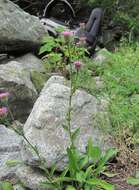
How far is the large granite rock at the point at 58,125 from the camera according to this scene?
3298 millimetres

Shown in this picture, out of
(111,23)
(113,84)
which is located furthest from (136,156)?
(111,23)

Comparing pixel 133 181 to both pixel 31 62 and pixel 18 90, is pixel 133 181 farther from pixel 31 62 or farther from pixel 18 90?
pixel 31 62

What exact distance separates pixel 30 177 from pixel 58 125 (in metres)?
0.44

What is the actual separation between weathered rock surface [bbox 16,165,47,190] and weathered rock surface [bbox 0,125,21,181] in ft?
0.51

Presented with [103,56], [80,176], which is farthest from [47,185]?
[103,56]

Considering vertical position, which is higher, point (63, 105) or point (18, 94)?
point (63, 105)

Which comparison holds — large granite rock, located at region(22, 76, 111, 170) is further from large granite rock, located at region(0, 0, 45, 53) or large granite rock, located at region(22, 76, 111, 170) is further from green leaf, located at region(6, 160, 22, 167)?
large granite rock, located at region(0, 0, 45, 53)

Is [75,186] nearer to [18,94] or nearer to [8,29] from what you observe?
[18,94]

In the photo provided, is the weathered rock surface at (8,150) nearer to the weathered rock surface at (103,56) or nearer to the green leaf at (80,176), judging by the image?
the green leaf at (80,176)

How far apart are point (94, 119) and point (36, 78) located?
1.60 m

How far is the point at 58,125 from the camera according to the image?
3484mm

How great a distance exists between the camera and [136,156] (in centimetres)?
342

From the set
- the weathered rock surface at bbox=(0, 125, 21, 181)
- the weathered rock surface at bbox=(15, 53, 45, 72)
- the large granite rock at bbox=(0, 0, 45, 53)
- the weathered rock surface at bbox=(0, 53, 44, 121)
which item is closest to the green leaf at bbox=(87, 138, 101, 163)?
the weathered rock surface at bbox=(0, 125, 21, 181)

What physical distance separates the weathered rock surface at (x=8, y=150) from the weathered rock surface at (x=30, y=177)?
0.15 m
